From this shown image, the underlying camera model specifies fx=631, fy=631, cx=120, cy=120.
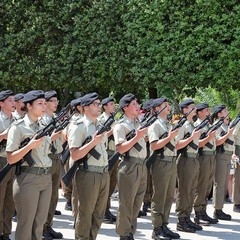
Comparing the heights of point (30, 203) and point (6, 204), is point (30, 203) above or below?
above

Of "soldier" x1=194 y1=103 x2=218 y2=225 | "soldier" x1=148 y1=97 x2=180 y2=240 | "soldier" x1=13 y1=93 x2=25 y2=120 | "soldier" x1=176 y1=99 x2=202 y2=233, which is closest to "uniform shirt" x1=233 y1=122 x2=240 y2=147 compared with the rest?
"soldier" x1=194 y1=103 x2=218 y2=225

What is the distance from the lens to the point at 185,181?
900 cm

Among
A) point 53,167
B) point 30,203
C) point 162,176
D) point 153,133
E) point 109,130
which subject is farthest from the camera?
point 109,130

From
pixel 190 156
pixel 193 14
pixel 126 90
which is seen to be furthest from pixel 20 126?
pixel 126 90

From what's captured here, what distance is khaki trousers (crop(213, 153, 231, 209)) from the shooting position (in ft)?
32.8

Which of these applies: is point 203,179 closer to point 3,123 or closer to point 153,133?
point 153,133

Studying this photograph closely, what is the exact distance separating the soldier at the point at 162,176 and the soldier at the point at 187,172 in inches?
24.1

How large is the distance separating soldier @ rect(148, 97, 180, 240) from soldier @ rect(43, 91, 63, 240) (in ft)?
4.24

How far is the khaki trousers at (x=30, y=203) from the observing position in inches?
245

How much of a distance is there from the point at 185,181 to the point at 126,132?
1803mm

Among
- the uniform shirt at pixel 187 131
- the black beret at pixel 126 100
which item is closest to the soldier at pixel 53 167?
the black beret at pixel 126 100

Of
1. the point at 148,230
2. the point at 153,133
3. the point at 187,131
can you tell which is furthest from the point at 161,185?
the point at 148,230

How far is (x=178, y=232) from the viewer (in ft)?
29.5

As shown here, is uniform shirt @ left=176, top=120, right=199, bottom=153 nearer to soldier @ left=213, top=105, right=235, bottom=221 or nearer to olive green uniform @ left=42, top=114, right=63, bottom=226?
soldier @ left=213, top=105, right=235, bottom=221
